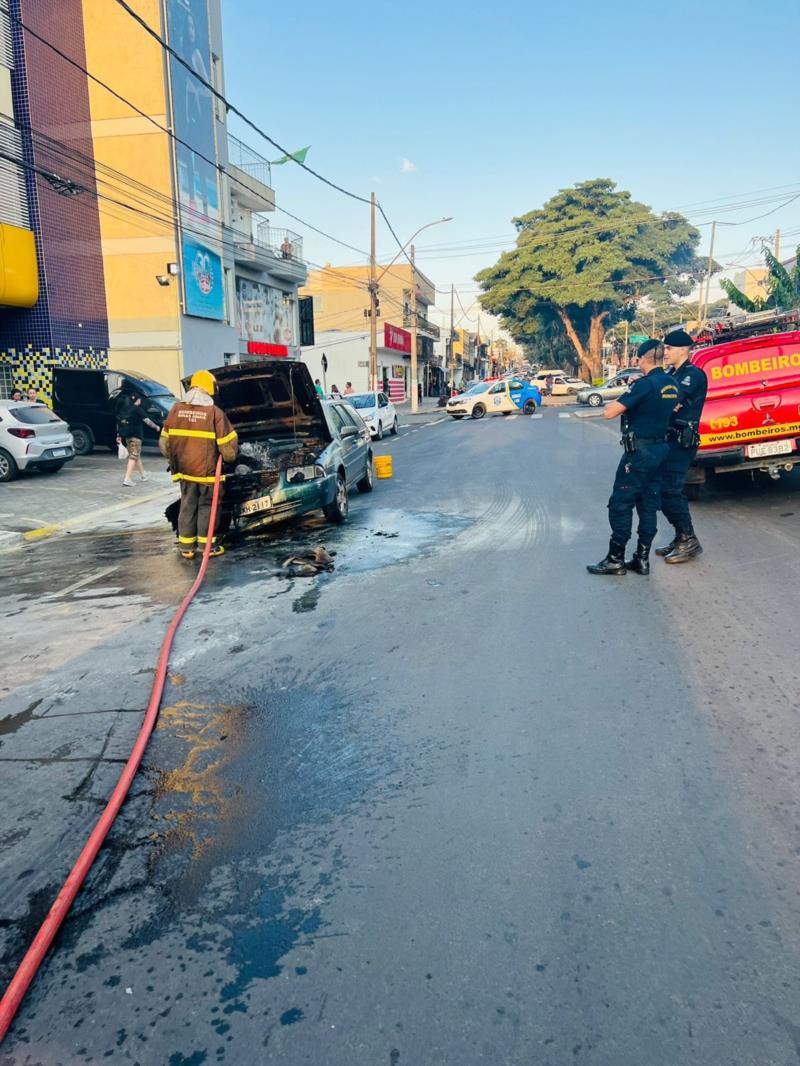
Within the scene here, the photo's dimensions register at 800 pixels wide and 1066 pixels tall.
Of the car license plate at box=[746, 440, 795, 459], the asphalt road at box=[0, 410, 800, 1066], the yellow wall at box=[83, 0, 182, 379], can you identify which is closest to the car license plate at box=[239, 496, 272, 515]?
the asphalt road at box=[0, 410, 800, 1066]

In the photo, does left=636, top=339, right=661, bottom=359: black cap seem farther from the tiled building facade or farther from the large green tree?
the large green tree

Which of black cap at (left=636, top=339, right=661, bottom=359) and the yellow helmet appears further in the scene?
the yellow helmet

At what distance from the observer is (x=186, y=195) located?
2409cm

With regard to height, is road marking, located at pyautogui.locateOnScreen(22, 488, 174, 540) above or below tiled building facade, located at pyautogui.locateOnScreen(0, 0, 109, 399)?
below

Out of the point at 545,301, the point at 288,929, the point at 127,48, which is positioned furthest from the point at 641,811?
the point at 545,301

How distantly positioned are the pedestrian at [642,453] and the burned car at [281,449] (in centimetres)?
339

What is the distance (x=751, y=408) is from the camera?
8.34 meters

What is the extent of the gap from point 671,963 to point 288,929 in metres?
1.13

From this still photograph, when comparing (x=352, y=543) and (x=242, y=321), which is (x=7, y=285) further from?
(x=352, y=543)

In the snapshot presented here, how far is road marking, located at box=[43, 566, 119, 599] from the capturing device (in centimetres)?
670

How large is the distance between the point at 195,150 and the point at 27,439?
47.2 ft

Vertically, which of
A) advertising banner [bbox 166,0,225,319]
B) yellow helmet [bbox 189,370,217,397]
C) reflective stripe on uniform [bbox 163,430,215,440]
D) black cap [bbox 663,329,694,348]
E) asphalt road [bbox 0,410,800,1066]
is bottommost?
asphalt road [bbox 0,410,800,1066]

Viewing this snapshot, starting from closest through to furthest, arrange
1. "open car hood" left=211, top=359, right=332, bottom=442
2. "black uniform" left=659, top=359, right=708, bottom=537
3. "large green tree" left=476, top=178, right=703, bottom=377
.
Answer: "black uniform" left=659, top=359, right=708, bottom=537, "open car hood" left=211, top=359, right=332, bottom=442, "large green tree" left=476, top=178, right=703, bottom=377

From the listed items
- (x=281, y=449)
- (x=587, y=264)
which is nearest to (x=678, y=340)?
(x=281, y=449)
